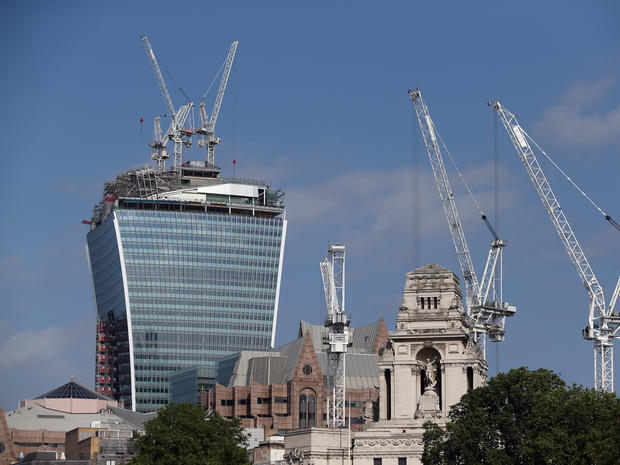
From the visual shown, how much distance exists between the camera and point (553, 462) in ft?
647

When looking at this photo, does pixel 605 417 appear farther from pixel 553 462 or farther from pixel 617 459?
pixel 617 459

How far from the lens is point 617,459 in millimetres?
158625

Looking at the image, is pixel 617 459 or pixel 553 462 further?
pixel 553 462

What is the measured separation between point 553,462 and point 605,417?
9.72 metres

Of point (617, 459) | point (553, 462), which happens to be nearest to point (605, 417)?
point (553, 462)

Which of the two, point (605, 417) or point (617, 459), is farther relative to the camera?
point (605, 417)

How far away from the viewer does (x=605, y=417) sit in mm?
192750

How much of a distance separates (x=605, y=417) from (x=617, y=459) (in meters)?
34.5

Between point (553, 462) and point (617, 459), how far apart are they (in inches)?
1535
